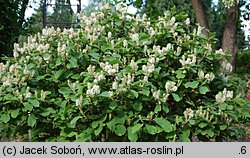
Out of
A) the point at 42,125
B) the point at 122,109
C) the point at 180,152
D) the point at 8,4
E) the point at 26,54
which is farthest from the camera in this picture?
the point at 8,4

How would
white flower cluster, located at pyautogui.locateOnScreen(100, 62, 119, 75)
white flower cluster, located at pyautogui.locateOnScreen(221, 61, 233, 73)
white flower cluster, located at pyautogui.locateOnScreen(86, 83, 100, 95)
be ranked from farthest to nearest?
white flower cluster, located at pyautogui.locateOnScreen(221, 61, 233, 73)
white flower cluster, located at pyautogui.locateOnScreen(100, 62, 119, 75)
white flower cluster, located at pyautogui.locateOnScreen(86, 83, 100, 95)

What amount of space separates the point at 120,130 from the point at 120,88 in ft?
0.76

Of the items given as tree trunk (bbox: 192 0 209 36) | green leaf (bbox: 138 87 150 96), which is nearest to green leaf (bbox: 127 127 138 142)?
green leaf (bbox: 138 87 150 96)

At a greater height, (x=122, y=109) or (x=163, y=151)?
(x=122, y=109)

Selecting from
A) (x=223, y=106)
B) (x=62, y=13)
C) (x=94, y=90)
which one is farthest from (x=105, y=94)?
(x=62, y=13)

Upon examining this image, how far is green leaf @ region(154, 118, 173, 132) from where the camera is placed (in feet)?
5.91

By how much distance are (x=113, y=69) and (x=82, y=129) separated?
0.41 metres

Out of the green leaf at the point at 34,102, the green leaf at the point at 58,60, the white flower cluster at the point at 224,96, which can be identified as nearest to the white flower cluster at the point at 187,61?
the white flower cluster at the point at 224,96

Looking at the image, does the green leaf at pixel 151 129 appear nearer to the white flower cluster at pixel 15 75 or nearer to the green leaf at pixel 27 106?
the green leaf at pixel 27 106

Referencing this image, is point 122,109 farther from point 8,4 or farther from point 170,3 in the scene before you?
point 170,3

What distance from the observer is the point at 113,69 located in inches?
71.5

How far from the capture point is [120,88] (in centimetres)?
173

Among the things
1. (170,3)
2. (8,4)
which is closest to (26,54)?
(8,4)

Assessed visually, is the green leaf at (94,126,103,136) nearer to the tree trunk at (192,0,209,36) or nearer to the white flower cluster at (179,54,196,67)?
the white flower cluster at (179,54,196,67)
